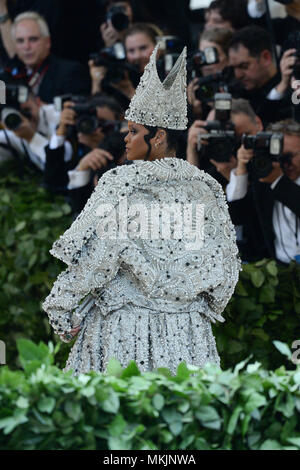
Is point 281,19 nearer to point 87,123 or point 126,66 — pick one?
point 126,66

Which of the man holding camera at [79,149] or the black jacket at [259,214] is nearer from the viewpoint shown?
the black jacket at [259,214]

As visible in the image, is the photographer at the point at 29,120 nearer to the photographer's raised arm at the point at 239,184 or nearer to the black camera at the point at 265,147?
the photographer's raised arm at the point at 239,184

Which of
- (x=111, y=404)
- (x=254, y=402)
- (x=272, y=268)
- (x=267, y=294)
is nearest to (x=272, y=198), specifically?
(x=272, y=268)

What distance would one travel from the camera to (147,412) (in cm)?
475

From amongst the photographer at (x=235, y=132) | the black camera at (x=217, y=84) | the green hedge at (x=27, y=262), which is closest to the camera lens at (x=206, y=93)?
the black camera at (x=217, y=84)

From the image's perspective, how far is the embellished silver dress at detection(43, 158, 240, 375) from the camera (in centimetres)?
600

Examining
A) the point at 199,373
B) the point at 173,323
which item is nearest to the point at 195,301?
the point at 173,323

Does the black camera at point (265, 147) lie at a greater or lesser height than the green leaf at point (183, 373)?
lesser

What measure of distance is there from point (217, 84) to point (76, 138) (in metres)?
1.03

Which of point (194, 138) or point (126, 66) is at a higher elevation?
point (126, 66)

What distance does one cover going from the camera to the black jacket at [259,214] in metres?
8.35

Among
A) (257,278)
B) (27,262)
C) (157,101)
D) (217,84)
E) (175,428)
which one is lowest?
(27,262)

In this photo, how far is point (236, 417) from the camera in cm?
476

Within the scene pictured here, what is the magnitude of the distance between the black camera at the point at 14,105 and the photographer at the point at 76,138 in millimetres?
428
